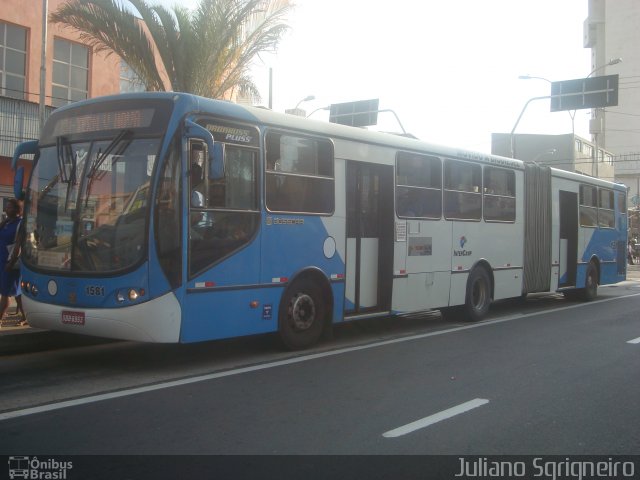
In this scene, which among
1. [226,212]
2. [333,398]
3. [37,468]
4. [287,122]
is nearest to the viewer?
[37,468]

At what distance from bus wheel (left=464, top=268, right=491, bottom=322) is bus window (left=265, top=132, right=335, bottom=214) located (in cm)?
436

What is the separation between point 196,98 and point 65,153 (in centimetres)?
175

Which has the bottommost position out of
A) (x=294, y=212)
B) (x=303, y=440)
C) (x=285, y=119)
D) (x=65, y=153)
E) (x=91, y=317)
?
(x=303, y=440)

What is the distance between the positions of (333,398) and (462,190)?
641 centimetres

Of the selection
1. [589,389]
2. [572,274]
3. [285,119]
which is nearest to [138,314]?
[285,119]

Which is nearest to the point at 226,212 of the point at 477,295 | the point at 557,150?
the point at 477,295

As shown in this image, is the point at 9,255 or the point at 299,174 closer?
the point at 299,174

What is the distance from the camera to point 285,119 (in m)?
8.30

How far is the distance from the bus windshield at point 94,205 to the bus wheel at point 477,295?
7100mm

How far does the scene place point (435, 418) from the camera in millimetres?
5727

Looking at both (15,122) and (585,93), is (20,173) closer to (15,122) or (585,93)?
(15,122)

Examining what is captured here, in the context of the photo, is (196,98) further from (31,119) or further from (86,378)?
(31,119)

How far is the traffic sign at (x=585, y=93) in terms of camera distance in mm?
21859

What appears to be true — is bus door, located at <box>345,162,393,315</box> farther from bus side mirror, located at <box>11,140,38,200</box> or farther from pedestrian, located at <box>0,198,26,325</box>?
pedestrian, located at <box>0,198,26,325</box>
